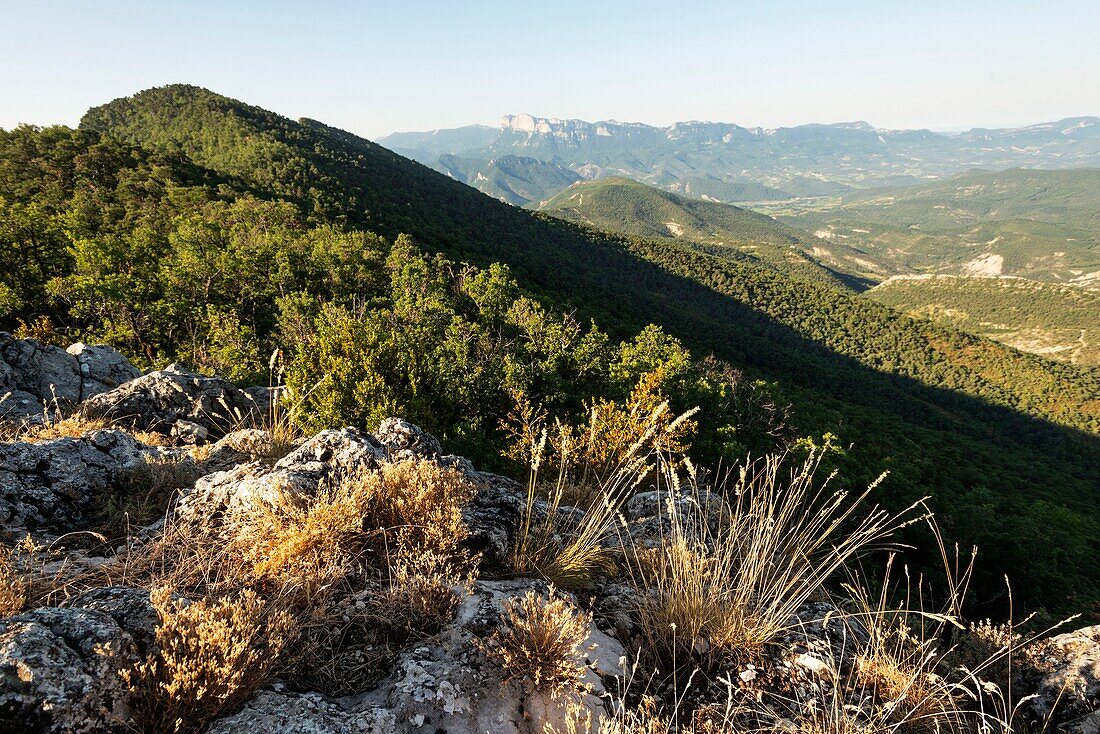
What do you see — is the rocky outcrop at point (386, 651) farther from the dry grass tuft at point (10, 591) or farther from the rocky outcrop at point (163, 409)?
the rocky outcrop at point (163, 409)

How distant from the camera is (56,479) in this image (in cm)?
395

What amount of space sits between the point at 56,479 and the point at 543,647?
14.6 ft

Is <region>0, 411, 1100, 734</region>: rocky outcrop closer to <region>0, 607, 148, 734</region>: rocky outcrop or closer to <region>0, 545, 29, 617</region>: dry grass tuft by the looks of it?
<region>0, 607, 148, 734</region>: rocky outcrop

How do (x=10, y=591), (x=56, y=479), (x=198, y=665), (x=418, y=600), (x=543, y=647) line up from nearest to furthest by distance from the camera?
1. (x=198, y=665)
2. (x=10, y=591)
3. (x=543, y=647)
4. (x=418, y=600)
5. (x=56, y=479)

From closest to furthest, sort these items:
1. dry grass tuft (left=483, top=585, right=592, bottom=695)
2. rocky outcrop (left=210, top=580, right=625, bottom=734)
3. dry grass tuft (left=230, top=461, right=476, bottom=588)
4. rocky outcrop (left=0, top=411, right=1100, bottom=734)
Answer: rocky outcrop (left=0, top=411, right=1100, bottom=734)
rocky outcrop (left=210, top=580, right=625, bottom=734)
dry grass tuft (left=483, top=585, right=592, bottom=695)
dry grass tuft (left=230, top=461, right=476, bottom=588)

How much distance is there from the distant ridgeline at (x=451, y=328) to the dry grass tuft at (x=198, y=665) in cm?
731

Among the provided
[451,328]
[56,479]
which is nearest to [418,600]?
[56,479]

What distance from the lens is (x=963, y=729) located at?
2.44 m

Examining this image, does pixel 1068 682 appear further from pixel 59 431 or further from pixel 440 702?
pixel 59 431

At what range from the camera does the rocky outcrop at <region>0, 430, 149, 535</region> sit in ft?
12.1

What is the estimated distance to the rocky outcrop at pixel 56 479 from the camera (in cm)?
368

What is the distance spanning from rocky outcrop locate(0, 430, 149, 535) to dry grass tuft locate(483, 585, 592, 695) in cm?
378

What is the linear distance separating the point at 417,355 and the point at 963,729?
38.8ft

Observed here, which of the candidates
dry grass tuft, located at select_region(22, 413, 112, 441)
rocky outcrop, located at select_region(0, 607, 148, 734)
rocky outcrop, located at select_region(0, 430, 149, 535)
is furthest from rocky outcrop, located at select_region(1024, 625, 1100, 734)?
dry grass tuft, located at select_region(22, 413, 112, 441)
